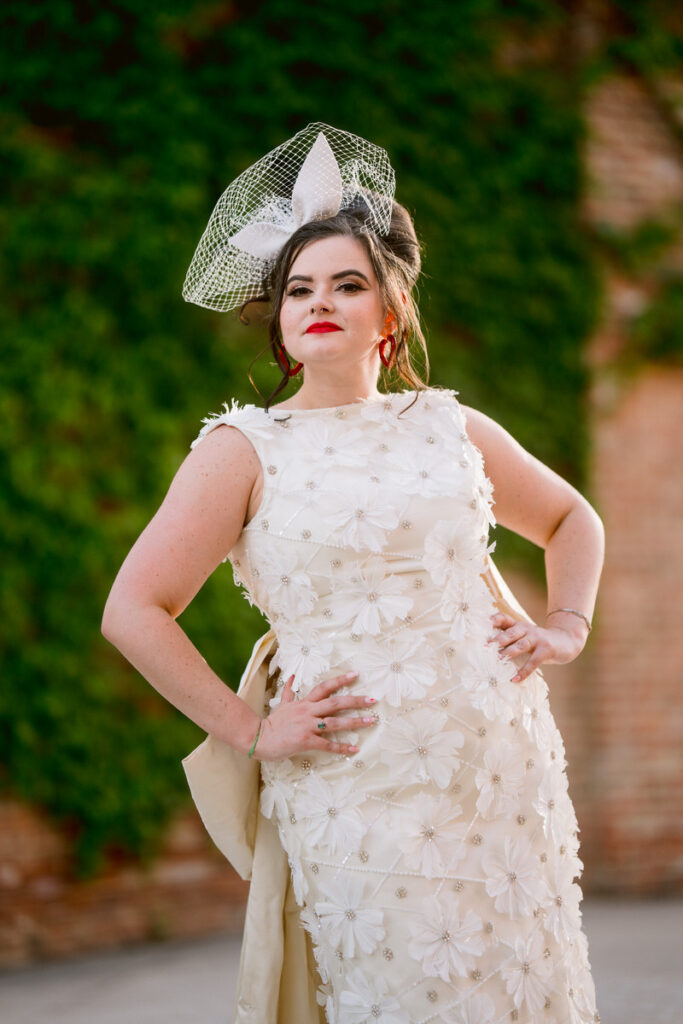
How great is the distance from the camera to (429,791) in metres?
1.99

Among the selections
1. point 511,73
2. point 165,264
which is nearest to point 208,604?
point 165,264

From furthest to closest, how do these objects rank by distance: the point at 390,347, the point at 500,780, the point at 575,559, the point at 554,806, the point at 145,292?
1. the point at 145,292
2. the point at 575,559
3. the point at 390,347
4. the point at 554,806
5. the point at 500,780

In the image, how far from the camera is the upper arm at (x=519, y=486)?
89.8 inches

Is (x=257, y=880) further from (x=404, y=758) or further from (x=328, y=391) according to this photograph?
(x=328, y=391)

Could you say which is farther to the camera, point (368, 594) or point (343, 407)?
point (343, 407)

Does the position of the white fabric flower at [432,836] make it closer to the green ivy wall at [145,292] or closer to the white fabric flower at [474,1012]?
the white fabric flower at [474,1012]

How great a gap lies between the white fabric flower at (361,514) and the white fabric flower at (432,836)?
48 centimetres

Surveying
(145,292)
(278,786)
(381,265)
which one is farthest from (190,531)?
(145,292)

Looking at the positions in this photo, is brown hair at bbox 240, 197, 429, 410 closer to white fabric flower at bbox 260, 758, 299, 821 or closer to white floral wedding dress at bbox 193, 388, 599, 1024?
white floral wedding dress at bbox 193, 388, 599, 1024

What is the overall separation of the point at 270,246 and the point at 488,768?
44.0 inches

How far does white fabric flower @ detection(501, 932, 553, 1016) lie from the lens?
6.50 ft

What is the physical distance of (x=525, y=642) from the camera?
2.13 m

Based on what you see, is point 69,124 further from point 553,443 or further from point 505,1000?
point 505,1000

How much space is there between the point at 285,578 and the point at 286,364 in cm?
50
